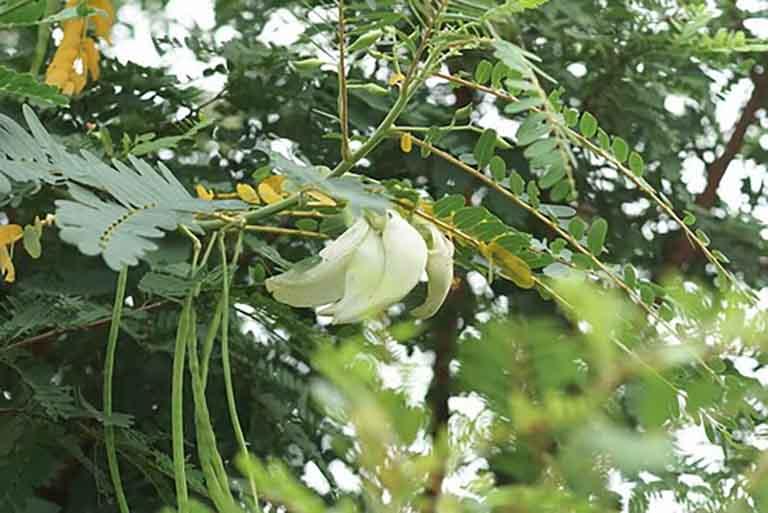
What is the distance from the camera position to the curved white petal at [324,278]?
0.38 meters

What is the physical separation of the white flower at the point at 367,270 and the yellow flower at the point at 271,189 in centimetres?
5

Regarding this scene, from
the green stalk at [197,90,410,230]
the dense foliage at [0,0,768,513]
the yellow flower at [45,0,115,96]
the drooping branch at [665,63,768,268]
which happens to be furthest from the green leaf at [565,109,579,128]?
the drooping branch at [665,63,768,268]

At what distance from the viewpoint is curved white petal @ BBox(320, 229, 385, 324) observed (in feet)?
1.20

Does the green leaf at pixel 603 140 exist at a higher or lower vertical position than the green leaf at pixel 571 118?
lower

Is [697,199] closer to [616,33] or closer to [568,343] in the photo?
[616,33]

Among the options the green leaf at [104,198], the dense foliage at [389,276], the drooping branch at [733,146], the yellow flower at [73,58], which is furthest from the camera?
the drooping branch at [733,146]

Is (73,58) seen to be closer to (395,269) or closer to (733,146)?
(395,269)

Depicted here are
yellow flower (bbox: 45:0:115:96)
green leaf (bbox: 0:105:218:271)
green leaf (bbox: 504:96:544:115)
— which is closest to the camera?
green leaf (bbox: 0:105:218:271)

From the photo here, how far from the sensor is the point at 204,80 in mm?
726

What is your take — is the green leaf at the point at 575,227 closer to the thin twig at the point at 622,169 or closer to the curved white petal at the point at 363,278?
the thin twig at the point at 622,169

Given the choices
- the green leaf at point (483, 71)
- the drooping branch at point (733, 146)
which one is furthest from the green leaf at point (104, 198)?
the drooping branch at point (733, 146)

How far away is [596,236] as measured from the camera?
475 mm

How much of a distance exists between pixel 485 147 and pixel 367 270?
127 mm

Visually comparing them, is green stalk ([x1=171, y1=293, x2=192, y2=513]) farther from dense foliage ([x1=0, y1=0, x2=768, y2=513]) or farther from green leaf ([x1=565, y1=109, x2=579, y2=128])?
green leaf ([x1=565, y1=109, x2=579, y2=128])
